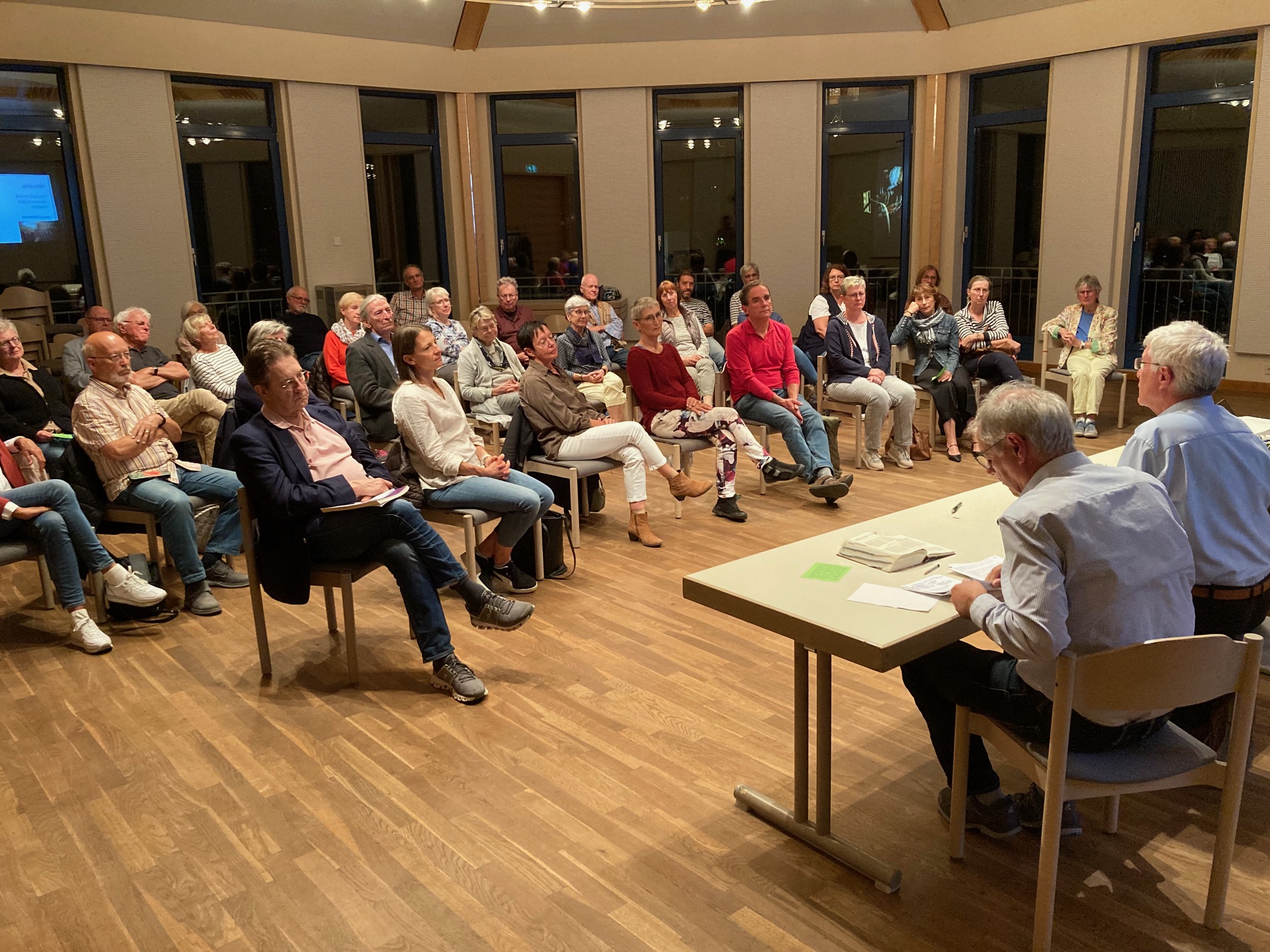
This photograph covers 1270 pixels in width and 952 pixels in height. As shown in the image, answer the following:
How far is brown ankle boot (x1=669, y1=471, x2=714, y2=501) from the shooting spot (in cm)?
555

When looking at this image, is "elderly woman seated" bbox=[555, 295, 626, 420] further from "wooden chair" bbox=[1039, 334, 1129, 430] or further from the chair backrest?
the chair backrest

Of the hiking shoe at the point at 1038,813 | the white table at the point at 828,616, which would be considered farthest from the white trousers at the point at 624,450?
the hiking shoe at the point at 1038,813

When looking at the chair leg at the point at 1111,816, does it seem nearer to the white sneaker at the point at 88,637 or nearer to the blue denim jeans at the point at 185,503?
the blue denim jeans at the point at 185,503

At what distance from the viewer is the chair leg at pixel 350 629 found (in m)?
3.64

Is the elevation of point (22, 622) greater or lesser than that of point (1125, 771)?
lesser

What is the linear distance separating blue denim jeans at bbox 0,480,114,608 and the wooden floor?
0.31 metres

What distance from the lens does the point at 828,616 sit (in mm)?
2324

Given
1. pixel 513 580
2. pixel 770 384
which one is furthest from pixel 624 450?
pixel 770 384

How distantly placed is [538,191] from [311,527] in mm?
7944

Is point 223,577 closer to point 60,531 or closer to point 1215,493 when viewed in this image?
point 60,531

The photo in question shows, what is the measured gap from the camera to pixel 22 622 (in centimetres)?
451

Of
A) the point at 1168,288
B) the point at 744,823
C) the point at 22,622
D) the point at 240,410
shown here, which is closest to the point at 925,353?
the point at 1168,288

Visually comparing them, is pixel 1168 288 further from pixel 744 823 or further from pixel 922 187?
pixel 744 823

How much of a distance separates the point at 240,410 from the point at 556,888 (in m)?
2.96
